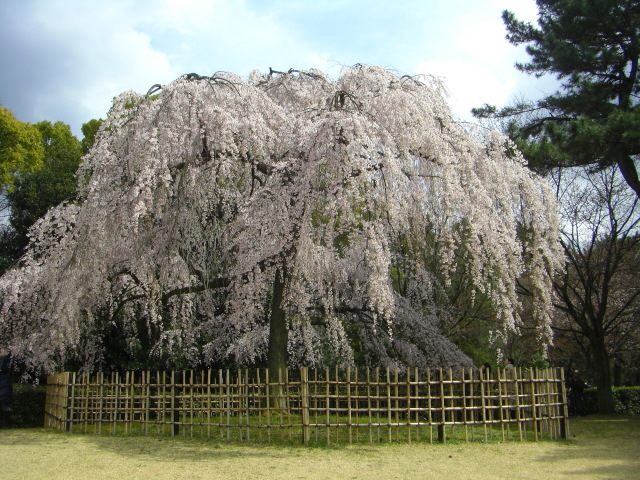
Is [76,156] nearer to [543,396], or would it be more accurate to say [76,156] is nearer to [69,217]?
[69,217]

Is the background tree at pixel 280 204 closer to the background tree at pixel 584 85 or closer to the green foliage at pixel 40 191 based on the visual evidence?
the background tree at pixel 584 85

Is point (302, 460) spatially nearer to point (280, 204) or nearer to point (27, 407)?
point (280, 204)

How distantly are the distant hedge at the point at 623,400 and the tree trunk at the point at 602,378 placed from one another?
78 cm

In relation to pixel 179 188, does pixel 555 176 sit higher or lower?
higher

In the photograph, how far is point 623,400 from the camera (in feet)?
58.5

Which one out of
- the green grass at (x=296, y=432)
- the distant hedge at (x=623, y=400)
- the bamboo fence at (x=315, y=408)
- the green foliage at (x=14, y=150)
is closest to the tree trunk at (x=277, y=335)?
the bamboo fence at (x=315, y=408)

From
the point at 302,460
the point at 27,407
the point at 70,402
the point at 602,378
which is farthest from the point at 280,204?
the point at 602,378

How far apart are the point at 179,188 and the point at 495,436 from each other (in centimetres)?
627

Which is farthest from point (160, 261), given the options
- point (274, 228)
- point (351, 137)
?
point (351, 137)

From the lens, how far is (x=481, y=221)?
8281 mm

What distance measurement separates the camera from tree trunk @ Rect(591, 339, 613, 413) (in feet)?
51.5

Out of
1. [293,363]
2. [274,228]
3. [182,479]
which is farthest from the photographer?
[293,363]

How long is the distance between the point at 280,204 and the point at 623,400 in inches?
577

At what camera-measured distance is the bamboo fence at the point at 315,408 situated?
8031 millimetres
